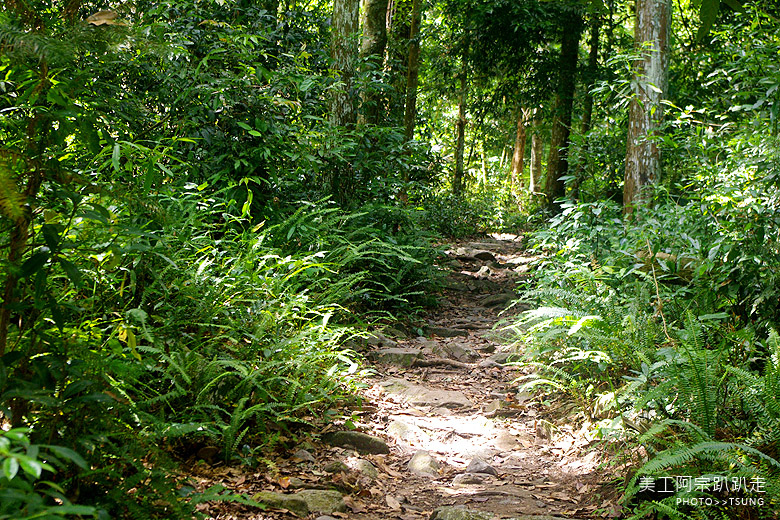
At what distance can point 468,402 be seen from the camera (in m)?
4.94

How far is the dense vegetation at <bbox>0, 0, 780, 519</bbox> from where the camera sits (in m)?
2.15

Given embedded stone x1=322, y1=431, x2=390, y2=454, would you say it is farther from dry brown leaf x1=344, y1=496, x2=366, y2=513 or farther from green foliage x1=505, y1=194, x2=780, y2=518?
green foliage x1=505, y1=194, x2=780, y2=518

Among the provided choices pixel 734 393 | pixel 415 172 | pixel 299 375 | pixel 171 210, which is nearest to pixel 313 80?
pixel 171 210

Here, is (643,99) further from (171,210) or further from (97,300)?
(97,300)

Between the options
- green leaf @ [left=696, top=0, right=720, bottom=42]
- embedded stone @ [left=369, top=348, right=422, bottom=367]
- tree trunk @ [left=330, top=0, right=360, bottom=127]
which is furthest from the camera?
tree trunk @ [left=330, top=0, right=360, bottom=127]

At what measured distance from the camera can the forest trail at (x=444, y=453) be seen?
3.12m

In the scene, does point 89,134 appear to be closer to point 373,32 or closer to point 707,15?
point 707,15

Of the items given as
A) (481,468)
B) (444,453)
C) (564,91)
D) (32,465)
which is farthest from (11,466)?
(564,91)

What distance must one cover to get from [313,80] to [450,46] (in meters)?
8.79

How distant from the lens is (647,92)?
7.14 metres

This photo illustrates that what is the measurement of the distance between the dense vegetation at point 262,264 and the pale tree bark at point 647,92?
0.18 feet

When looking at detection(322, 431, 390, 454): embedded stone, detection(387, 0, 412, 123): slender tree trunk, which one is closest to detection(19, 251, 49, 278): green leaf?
detection(322, 431, 390, 454): embedded stone

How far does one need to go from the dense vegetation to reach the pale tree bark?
0.06 m

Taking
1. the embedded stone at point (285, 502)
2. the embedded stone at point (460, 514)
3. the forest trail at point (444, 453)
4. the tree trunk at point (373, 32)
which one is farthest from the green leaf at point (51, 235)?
the tree trunk at point (373, 32)
